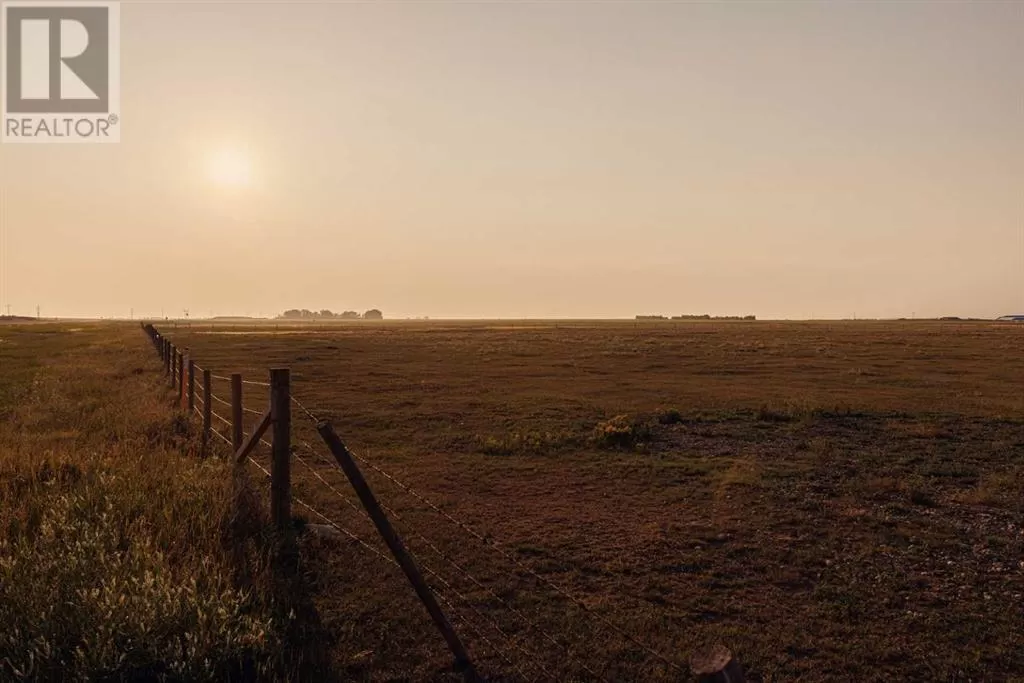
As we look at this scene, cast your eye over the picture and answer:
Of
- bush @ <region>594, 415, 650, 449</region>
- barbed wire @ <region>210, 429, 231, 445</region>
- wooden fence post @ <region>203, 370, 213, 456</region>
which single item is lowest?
bush @ <region>594, 415, 650, 449</region>

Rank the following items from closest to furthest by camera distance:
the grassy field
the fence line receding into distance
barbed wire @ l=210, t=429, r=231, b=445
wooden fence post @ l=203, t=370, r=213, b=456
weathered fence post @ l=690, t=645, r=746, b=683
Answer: weathered fence post @ l=690, t=645, r=746, b=683
the fence line receding into distance
the grassy field
wooden fence post @ l=203, t=370, r=213, b=456
barbed wire @ l=210, t=429, r=231, b=445

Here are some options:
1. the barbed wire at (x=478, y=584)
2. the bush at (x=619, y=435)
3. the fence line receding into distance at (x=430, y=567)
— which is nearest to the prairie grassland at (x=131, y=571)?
the fence line receding into distance at (x=430, y=567)

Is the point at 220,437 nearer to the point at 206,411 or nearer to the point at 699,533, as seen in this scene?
the point at 206,411

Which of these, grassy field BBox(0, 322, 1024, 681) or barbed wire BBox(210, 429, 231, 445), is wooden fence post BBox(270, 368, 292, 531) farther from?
barbed wire BBox(210, 429, 231, 445)

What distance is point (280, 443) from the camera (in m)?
7.18

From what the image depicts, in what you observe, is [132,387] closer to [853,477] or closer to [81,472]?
[81,472]

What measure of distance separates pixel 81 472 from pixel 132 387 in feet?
45.4

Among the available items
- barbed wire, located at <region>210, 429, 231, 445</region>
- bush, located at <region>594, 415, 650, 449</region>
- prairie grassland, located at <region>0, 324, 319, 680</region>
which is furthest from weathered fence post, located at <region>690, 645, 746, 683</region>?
bush, located at <region>594, 415, 650, 449</region>

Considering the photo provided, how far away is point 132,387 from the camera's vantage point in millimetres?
21266

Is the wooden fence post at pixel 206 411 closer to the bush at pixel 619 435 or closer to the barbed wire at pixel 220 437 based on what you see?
the barbed wire at pixel 220 437

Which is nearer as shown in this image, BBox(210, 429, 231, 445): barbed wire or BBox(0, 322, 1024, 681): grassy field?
BBox(0, 322, 1024, 681): grassy field

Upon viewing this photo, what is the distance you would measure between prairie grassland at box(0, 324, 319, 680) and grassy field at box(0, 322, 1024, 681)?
34.7 inches

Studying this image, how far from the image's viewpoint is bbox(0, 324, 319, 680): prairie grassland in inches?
186

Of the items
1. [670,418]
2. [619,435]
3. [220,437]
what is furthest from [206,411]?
[670,418]
